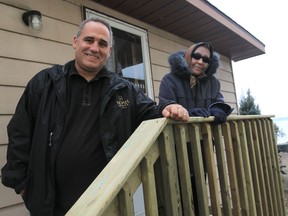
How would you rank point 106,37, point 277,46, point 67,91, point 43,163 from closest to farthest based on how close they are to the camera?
1. point 43,163
2. point 67,91
3. point 106,37
4. point 277,46

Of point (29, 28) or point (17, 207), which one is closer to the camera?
point (17, 207)

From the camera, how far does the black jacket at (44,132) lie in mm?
1663

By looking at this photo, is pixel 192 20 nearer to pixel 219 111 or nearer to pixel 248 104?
pixel 219 111

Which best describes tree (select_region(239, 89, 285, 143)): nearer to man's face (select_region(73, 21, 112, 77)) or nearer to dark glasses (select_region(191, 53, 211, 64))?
dark glasses (select_region(191, 53, 211, 64))

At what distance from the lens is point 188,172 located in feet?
5.53

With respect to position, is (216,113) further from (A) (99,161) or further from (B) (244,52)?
(B) (244,52)

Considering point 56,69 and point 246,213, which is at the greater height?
point 56,69

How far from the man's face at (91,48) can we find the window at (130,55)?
1.44 metres

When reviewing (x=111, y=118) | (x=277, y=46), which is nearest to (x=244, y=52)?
(x=111, y=118)

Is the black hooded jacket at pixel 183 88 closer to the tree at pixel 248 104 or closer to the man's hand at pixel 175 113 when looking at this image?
the man's hand at pixel 175 113

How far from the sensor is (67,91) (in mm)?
1776

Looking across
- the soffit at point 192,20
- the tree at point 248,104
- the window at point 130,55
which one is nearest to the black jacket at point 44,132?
the window at point 130,55

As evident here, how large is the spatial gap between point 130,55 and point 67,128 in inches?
85.4

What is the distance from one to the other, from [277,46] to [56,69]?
39.2 meters
